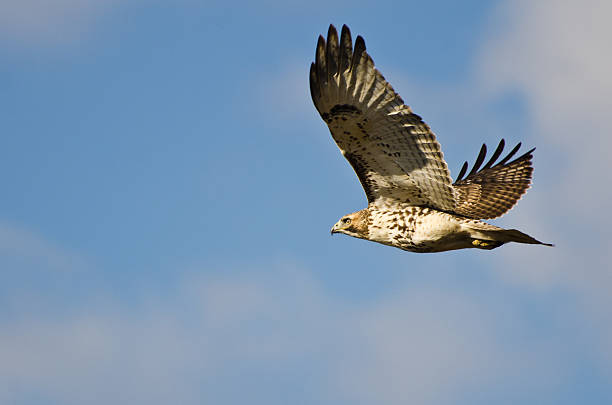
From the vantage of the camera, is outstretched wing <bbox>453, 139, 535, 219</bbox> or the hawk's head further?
outstretched wing <bbox>453, 139, 535, 219</bbox>

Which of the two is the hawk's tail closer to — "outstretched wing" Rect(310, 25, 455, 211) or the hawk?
the hawk

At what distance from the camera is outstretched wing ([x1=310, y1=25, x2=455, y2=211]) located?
10031mm

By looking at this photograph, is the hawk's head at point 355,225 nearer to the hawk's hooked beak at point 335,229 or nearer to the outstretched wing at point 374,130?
the hawk's hooked beak at point 335,229

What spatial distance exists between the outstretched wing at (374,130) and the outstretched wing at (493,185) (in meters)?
0.99

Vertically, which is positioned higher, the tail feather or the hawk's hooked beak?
the hawk's hooked beak

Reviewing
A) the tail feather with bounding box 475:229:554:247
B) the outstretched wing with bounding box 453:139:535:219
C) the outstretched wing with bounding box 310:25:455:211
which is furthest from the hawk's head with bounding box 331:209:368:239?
the tail feather with bounding box 475:229:554:247

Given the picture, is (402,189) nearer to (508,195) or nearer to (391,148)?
(391,148)

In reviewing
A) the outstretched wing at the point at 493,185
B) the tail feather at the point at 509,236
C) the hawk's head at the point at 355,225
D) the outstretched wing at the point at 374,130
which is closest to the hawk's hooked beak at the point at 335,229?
the hawk's head at the point at 355,225

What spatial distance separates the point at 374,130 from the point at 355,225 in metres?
1.77

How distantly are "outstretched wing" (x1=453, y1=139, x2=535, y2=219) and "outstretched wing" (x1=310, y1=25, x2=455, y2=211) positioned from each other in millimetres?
987

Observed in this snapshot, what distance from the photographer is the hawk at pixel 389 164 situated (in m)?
10.1

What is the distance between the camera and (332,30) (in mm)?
9992

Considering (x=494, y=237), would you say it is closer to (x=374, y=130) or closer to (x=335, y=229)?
(x=374, y=130)

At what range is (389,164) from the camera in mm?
11156
